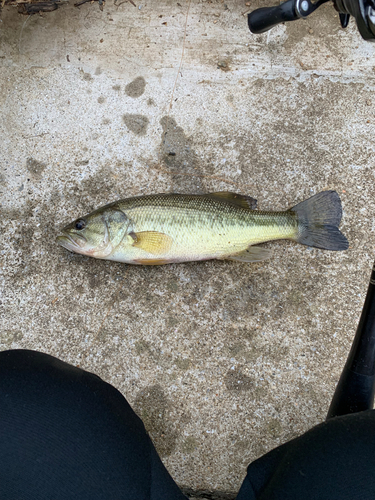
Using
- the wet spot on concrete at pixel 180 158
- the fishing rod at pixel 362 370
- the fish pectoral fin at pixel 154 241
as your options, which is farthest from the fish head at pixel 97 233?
Result: the fishing rod at pixel 362 370

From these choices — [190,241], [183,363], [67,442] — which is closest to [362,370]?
[183,363]

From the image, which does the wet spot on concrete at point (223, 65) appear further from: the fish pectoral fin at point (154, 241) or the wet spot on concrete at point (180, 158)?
the fish pectoral fin at point (154, 241)

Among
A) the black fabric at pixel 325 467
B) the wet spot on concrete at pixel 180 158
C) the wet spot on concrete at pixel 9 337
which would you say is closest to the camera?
the black fabric at pixel 325 467

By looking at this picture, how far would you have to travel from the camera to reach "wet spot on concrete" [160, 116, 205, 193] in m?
2.89

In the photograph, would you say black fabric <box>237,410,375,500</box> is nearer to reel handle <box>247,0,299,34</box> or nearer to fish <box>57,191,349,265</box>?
fish <box>57,191,349,265</box>

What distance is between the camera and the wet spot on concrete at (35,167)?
2.97 m

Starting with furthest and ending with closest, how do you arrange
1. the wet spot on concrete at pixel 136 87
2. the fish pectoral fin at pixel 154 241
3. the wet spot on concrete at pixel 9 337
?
the wet spot on concrete at pixel 136 87
the wet spot on concrete at pixel 9 337
the fish pectoral fin at pixel 154 241

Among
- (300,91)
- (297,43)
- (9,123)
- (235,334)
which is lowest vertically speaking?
(235,334)

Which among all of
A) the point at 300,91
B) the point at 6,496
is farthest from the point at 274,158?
the point at 6,496

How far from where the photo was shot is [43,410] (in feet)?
6.08

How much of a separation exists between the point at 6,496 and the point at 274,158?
2.74 metres

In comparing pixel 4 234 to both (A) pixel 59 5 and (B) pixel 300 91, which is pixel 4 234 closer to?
(A) pixel 59 5

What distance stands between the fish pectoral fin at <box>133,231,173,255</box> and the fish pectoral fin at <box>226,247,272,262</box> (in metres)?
0.48

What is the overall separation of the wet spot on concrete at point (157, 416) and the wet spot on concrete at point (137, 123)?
2044 mm
